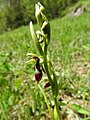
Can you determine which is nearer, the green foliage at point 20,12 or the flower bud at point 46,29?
the flower bud at point 46,29

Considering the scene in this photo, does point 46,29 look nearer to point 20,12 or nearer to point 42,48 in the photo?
point 42,48

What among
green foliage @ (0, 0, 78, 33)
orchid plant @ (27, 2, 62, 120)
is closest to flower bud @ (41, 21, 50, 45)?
orchid plant @ (27, 2, 62, 120)

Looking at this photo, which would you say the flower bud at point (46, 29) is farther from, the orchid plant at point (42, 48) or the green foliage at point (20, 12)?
the green foliage at point (20, 12)

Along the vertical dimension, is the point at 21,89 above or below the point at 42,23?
below

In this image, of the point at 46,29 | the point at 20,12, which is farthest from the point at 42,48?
the point at 20,12

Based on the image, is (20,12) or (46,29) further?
(20,12)

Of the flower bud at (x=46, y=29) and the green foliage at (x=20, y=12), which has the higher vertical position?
the green foliage at (x=20, y=12)

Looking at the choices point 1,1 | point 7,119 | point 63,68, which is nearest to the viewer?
point 7,119

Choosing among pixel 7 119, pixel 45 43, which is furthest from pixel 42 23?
pixel 7 119

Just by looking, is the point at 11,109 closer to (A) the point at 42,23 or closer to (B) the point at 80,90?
(B) the point at 80,90

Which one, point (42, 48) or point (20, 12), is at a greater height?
point (20, 12)

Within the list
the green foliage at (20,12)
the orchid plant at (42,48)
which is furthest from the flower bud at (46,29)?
the green foliage at (20,12)
